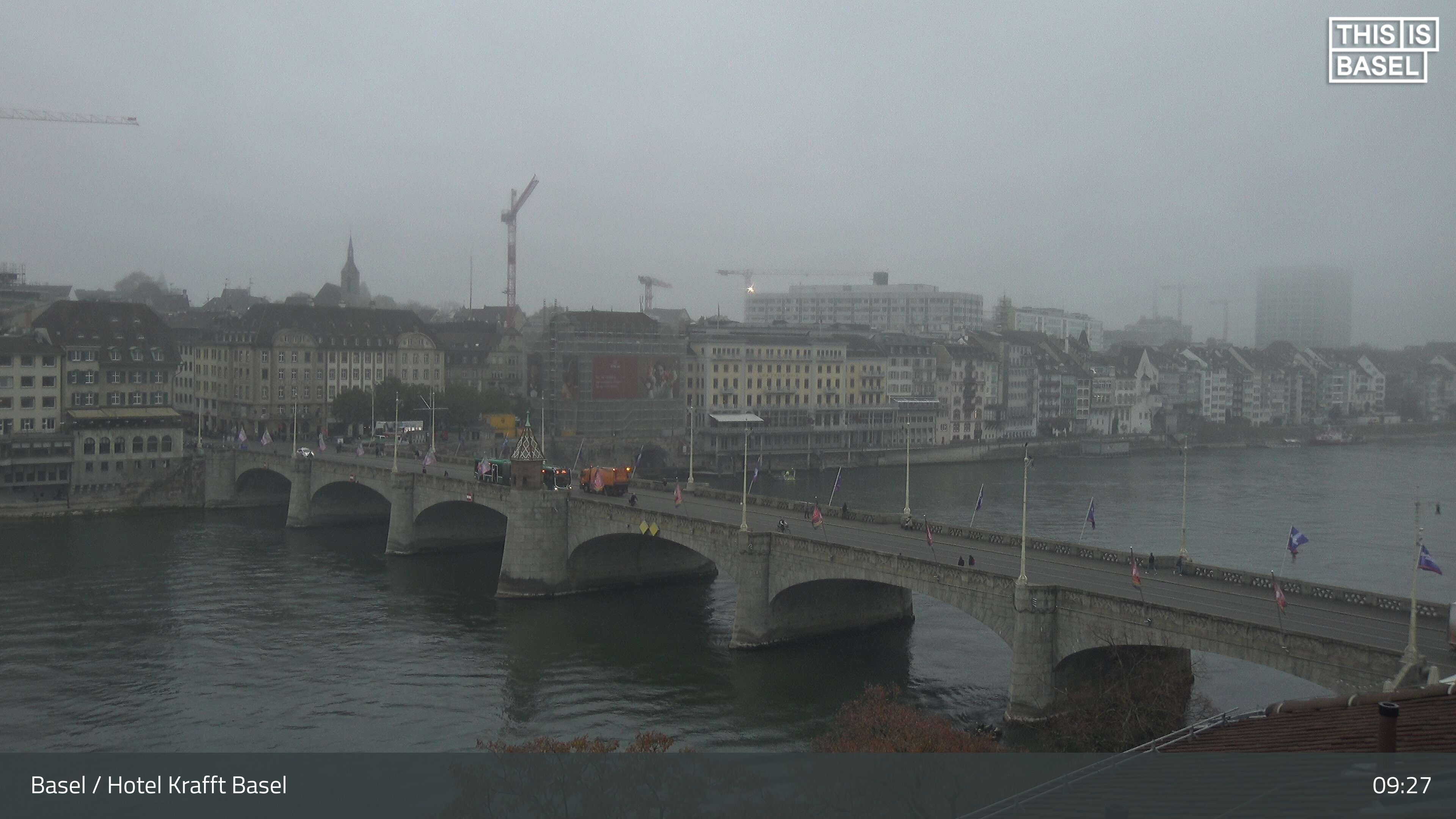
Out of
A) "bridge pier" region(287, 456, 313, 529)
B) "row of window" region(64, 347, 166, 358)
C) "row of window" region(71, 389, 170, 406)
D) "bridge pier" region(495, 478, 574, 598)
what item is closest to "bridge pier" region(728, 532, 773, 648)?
"bridge pier" region(495, 478, 574, 598)

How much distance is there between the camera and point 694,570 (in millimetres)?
60469

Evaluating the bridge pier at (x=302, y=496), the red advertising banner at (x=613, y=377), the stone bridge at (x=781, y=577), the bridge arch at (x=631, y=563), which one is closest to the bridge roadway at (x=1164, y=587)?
the stone bridge at (x=781, y=577)

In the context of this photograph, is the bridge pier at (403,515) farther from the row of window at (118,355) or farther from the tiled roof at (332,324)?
the tiled roof at (332,324)

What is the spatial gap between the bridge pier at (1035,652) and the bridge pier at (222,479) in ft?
230

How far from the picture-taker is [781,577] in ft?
148

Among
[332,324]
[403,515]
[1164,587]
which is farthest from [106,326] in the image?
[1164,587]

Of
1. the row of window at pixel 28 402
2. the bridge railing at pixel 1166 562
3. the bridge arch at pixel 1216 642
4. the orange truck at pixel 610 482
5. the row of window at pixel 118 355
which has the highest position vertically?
the row of window at pixel 118 355

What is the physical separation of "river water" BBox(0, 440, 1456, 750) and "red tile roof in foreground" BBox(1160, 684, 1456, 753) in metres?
16.7

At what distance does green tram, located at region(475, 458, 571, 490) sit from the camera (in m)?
57.4

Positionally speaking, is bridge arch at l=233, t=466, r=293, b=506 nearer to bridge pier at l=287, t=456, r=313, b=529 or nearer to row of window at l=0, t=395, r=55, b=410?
bridge pier at l=287, t=456, r=313, b=529

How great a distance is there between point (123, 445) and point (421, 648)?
52960 millimetres

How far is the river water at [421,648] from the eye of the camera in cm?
3716

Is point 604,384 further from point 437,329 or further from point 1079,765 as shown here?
point 1079,765

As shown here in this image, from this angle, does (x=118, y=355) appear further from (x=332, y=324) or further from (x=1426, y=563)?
(x=1426, y=563)
